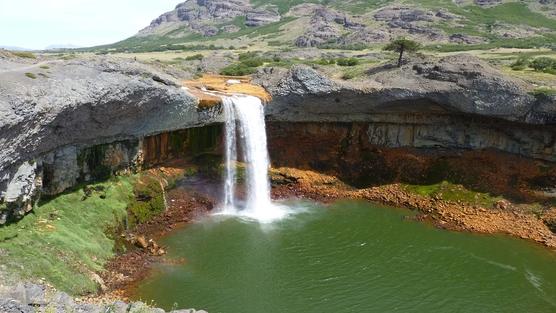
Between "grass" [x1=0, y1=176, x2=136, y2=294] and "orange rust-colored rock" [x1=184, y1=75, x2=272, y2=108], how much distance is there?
8.86 meters

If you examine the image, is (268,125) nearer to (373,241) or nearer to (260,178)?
(260,178)

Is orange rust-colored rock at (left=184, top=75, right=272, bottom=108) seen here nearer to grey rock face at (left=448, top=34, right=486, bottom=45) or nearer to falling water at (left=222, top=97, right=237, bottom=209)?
falling water at (left=222, top=97, right=237, bottom=209)

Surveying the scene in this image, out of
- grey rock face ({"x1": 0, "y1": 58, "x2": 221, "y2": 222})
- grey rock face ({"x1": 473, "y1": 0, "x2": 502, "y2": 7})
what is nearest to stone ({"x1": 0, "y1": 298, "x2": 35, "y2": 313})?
grey rock face ({"x1": 0, "y1": 58, "x2": 221, "y2": 222})

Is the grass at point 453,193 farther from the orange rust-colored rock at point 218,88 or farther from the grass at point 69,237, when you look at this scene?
the grass at point 69,237

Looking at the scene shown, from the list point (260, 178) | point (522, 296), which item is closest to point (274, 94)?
point (260, 178)

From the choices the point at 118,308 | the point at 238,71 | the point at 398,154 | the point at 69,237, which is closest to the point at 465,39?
the point at 238,71

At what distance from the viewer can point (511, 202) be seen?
36.5 meters

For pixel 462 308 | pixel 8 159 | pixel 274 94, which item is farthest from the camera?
pixel 274 94

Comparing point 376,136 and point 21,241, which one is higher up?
point 376,136

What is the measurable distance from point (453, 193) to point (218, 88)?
21.8 m

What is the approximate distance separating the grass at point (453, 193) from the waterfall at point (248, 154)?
1226cm

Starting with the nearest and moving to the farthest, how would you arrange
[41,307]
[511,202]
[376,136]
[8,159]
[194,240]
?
[41,307], [8,159], [194,240], [511,202], [376,136]

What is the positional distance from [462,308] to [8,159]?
23.9 metres

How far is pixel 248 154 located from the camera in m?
39.2
